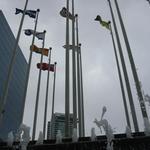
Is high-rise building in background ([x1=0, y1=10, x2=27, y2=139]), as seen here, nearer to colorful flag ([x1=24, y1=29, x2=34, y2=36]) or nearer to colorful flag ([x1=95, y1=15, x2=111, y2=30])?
colorful flag ([x1=24, y1=29, x2=34, y2=36])

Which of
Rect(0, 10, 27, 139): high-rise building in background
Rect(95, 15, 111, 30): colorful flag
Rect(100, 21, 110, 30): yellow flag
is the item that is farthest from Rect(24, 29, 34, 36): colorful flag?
Rect(0, 10, 27, 139): high-rise building in background

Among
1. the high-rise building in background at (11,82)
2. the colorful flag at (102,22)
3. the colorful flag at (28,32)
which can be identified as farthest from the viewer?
the high-rise building in background at (11,82)

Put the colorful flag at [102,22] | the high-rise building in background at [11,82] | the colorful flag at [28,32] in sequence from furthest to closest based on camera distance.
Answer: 1. the high-rise building in background at [11,82]
2. the colorful flag at [28,32]
3. the colorful flag at [102,22]

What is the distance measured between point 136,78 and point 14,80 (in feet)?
224

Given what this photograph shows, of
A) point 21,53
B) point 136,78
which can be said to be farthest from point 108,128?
point 21,53

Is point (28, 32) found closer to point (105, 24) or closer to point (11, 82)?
point (105, 24)

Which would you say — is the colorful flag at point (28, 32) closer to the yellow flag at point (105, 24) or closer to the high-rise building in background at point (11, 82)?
the yellow flag at point (105, 24)

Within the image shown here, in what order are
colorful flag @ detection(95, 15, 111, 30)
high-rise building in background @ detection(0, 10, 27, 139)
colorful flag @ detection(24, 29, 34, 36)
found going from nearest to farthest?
colorful flag @ detection(95, 15, 111, 30)
colorful flag @ detection(24, 29, 34, 36)
high-rise building in background @ detection(0, 10, 27, 139)

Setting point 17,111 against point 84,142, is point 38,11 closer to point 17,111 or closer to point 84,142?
point 84,142

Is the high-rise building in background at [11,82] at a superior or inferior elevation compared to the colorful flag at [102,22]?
superior

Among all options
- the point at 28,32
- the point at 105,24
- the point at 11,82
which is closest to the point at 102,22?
the point at 105,24

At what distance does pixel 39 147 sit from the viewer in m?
14.9

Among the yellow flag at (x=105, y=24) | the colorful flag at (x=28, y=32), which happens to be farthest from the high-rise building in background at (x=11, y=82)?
the yellow flag at (x=105, y=24)

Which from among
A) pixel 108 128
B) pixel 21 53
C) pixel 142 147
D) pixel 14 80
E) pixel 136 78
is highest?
pixel 21 53
